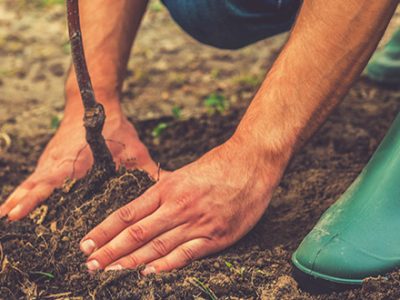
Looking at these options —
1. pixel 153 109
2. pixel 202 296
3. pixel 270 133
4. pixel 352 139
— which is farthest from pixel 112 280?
pixel 153 109

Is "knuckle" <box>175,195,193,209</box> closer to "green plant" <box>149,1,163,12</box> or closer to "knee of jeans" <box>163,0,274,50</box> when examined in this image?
"knee of jeans" <box>163,0,274,50</box>

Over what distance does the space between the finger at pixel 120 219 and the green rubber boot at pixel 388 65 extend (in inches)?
64.2

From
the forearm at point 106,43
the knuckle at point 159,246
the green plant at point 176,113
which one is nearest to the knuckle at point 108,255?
the knuckle at point 159,246

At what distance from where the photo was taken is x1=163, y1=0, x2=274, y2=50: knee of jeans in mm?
2367

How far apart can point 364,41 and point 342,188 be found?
58 cm

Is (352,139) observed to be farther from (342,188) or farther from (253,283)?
(253,283)

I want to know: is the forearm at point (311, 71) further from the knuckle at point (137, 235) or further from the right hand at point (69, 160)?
the right hand at point (69, 160)

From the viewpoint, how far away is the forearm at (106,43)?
2395 mm

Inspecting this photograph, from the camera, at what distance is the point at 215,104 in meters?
3.12

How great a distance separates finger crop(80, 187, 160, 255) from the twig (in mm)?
232

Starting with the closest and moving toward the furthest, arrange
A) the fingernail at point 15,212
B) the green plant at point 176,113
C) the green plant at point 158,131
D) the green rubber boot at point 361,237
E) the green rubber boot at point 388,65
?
the green rubber boot at point 361,237 → the fingernail at point 15,212 → the green plant at point 158,131 → the green plant at point 176,113 → the green rubber boot at point 388,65

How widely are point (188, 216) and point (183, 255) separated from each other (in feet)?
0.33

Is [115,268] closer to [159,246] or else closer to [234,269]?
[159,246]

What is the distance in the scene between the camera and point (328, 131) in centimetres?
273
